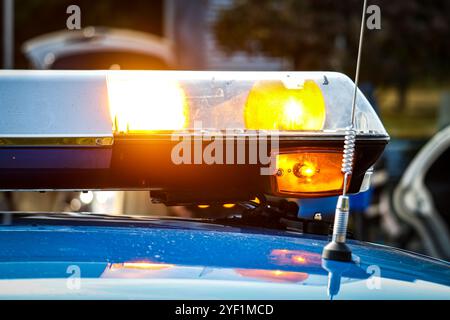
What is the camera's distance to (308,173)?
254 cm

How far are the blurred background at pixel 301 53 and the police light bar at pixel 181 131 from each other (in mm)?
1502

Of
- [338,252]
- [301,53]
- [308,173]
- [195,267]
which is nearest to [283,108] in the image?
[308,173]

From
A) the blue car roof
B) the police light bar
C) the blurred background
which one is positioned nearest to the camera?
the blue car roof

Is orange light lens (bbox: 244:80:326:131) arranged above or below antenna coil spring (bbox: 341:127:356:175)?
above

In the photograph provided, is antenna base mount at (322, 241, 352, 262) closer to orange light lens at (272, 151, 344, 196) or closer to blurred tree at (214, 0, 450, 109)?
orange light lens at (272, 151, 344, 196)

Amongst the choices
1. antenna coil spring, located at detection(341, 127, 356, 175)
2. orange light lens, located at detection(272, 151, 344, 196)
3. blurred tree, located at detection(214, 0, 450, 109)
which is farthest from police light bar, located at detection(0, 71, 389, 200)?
blurred tree, located at detection(214, 0, 450, 109)

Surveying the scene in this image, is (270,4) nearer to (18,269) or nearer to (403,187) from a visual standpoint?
(403,187)

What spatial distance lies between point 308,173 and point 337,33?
13.9 m

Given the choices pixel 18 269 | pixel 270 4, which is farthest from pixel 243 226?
pixel 270 4

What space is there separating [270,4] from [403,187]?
8535mm

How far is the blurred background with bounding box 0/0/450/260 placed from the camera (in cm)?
838

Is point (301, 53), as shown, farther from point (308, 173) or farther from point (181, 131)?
point (181, 131)

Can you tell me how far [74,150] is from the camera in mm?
2506

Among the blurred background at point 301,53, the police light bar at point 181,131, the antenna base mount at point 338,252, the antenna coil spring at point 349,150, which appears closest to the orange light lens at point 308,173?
the police light bar at point 181,131
